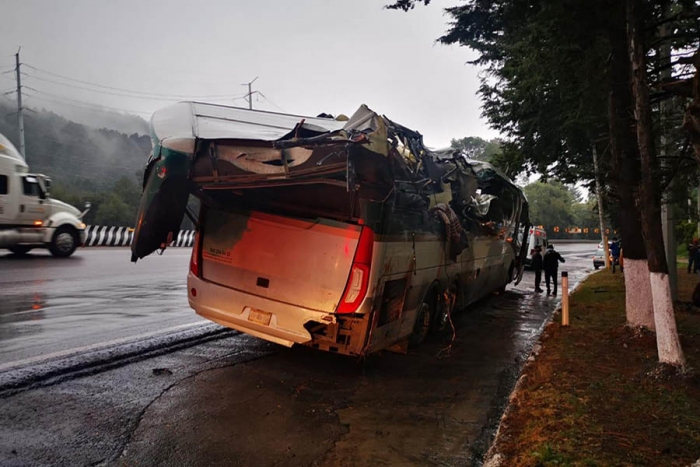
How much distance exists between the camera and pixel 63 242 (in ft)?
56.1

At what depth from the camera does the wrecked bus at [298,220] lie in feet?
15.6

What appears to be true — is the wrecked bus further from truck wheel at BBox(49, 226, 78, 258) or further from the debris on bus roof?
truck wheel at BBox(49, 226, 78, 258)

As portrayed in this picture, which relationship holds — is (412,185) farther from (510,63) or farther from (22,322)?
(510,63)

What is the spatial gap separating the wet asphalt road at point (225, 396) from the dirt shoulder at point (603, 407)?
37 centimetres

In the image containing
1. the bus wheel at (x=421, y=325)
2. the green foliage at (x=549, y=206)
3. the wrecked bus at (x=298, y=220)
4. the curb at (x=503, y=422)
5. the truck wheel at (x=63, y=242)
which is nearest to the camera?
the curb at (x=503, y=422)

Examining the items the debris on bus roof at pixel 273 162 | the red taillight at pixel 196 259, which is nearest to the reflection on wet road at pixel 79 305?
the red taillight at pixel 196 259

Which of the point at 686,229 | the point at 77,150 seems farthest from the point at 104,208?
the point at 77,150

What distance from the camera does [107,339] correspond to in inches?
258

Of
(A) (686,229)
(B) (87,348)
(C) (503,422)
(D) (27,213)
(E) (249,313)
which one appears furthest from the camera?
(A) (686,229)

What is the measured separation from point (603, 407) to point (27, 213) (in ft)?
56.5

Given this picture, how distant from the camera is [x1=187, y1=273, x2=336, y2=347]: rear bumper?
530 centimetres

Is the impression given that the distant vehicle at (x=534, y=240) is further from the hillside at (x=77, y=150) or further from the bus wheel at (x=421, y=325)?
the hillside at (x=77, y=150)

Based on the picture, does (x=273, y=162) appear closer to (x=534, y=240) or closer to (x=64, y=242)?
(x=64, y=242)

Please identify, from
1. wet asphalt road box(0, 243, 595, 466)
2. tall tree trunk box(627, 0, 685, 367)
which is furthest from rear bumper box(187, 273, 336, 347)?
tall tree trunk box(627, 0, 685, 367)
